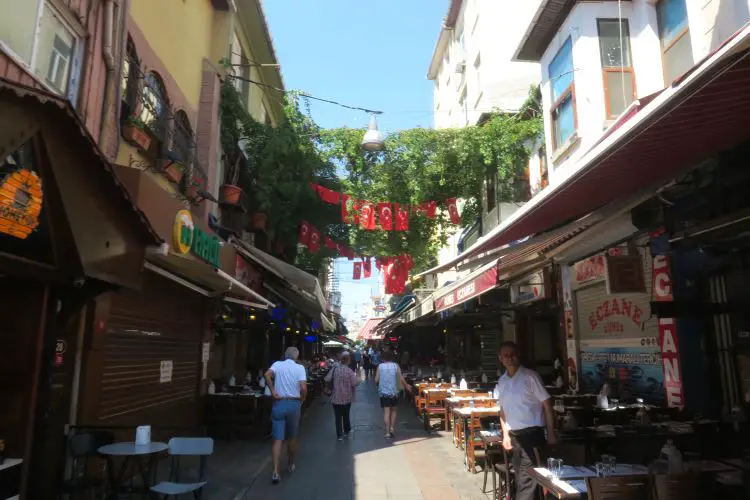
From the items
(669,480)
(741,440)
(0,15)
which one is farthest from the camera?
(741,440)

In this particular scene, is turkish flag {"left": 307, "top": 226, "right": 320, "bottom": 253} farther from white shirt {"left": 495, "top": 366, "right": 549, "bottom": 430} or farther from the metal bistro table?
white shirt {"left": 495, "top": 366, "right": 549, "bottom": 430}

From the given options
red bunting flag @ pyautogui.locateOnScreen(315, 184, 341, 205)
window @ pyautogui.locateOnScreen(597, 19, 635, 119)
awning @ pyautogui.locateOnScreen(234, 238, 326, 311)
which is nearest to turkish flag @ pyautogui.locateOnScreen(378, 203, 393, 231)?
red bunting flag @ pyautogui.locateOnScreen(315, 184, 341, 205)

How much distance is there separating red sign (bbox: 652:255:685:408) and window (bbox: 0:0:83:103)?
304 inches

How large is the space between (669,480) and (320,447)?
7.08m

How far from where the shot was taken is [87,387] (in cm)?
604

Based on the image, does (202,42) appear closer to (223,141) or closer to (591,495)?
(223,141)

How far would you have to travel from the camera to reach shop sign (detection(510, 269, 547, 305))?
1075 centimetres

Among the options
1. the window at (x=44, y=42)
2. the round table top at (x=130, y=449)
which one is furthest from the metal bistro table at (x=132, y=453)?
the window at (x=44, y=42)

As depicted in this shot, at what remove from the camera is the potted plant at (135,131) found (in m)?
7.59

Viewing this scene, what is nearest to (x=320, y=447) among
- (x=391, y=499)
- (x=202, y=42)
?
(x=391, y=499)

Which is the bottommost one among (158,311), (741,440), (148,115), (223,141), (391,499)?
(391,499)

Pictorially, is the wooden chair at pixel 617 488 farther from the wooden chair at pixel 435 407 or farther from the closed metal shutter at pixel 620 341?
the wooden chair at pixel 435 407

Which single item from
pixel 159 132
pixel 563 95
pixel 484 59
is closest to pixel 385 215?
pixel 563 95

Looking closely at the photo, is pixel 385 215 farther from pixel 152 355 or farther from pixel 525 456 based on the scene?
pixel 525 456
